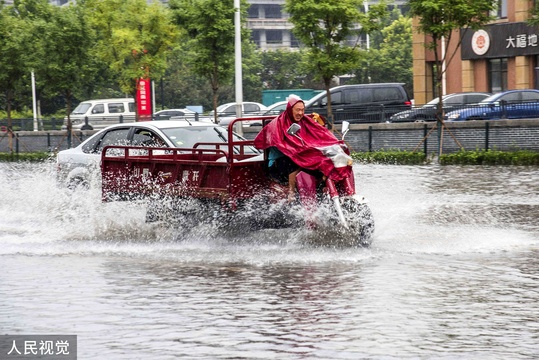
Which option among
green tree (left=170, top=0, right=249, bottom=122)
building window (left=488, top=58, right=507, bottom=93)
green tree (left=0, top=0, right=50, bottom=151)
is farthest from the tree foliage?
building window (left=488, top=58, right=507, bottom=93)

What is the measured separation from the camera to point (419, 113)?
118 ft

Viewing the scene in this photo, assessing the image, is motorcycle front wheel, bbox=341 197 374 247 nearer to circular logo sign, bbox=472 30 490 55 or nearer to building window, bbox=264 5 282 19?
circular logo sign, bbox=472 30 490 55

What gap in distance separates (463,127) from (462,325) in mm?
22821

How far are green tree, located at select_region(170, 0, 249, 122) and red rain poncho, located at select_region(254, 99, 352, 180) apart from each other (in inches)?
948

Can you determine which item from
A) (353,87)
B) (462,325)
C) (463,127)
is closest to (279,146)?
(462,325)

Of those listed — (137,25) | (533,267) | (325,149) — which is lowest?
(533,267)

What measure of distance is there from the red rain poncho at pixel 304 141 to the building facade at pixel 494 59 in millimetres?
33855

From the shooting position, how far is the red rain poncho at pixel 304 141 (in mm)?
12289

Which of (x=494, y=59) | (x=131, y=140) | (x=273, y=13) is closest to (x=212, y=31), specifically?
(x=494, y=59)

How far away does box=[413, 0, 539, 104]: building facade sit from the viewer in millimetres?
47562

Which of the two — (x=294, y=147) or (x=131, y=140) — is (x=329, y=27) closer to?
(x=131, y=140)

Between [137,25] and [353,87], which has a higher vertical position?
[137,25]

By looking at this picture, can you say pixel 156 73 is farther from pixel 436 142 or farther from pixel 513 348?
pixel 513 348

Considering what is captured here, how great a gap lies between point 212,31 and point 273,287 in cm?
2847
